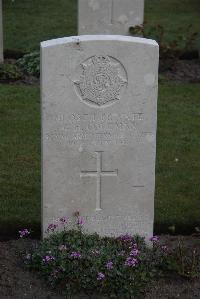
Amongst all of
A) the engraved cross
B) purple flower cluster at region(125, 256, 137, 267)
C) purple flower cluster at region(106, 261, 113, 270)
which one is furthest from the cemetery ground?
the engraved cross

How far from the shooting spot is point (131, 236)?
5.52 m

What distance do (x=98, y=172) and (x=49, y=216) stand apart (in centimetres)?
48

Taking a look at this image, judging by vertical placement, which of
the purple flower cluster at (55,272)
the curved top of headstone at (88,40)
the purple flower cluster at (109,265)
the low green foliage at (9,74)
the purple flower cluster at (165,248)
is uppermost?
the curved top of headstone at (88,40)

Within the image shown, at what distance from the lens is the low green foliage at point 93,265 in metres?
5.04

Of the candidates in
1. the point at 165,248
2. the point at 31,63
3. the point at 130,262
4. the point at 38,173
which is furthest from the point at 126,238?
the point at 31,63

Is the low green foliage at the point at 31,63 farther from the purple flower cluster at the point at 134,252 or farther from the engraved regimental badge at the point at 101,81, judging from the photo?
the purple flower cluster at the point at 134,252

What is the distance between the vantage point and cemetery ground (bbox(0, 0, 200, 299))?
5258mm

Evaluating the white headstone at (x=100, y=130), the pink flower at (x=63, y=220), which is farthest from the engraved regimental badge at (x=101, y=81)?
the pink flower at (x=63, y=220)

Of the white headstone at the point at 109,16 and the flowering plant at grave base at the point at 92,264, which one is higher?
the white headstone at the point at 109,16

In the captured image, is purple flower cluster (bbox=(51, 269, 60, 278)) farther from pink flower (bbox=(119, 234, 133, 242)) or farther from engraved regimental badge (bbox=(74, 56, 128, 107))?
engraved regimental badge (bbox=(74, 56, 128, 107))

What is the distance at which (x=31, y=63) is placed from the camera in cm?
1080

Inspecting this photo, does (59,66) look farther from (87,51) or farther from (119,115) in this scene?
(119,115)

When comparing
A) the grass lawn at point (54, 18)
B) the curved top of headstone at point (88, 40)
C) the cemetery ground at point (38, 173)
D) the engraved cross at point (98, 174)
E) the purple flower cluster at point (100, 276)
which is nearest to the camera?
the purple flower cluster at point (100, 276)

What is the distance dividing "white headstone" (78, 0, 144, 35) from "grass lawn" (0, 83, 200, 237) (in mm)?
1212
